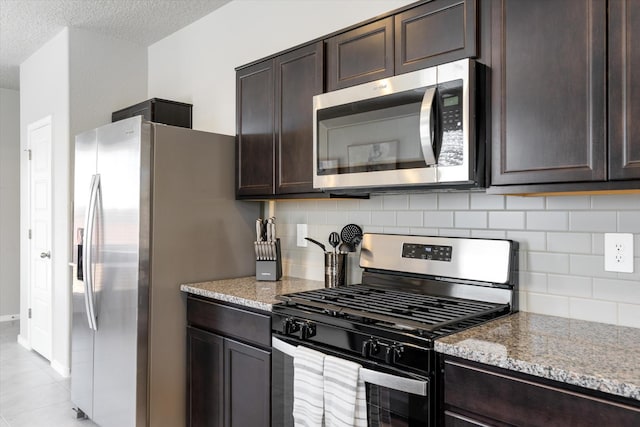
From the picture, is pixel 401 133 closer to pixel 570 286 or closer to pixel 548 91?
pixel 548 91

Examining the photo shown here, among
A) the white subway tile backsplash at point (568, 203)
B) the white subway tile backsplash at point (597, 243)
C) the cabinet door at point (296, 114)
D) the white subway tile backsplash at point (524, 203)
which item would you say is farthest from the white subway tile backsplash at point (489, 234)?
the cabinet door at point (296, 114)

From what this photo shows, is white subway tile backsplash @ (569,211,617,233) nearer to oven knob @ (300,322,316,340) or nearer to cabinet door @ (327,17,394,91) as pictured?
cabinet door @ (327,17,394,91)

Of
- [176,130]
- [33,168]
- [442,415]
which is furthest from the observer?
[33,168]

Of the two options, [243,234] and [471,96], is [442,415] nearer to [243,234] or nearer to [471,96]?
[471,96]

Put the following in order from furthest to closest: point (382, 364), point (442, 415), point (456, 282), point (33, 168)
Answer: point (33, 168)
point (456, 282)
point (382, 364)
point (442, 415)

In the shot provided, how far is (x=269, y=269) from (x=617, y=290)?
1725 millimetres

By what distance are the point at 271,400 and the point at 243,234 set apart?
3.76 ft

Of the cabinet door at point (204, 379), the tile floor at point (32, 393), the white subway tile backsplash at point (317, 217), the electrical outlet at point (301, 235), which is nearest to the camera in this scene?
the cabinet door at point (204, 379)

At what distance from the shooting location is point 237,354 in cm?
230

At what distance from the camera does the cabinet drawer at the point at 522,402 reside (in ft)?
3.75

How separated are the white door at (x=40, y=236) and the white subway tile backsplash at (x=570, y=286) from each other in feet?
13.0

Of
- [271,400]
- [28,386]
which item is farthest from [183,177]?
[28,386]

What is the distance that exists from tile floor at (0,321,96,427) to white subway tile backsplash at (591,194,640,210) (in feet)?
10.1

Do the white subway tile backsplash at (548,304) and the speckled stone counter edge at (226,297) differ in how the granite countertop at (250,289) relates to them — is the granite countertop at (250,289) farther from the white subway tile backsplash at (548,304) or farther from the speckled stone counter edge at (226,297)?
the white subway tile backsplash at (548,304)
